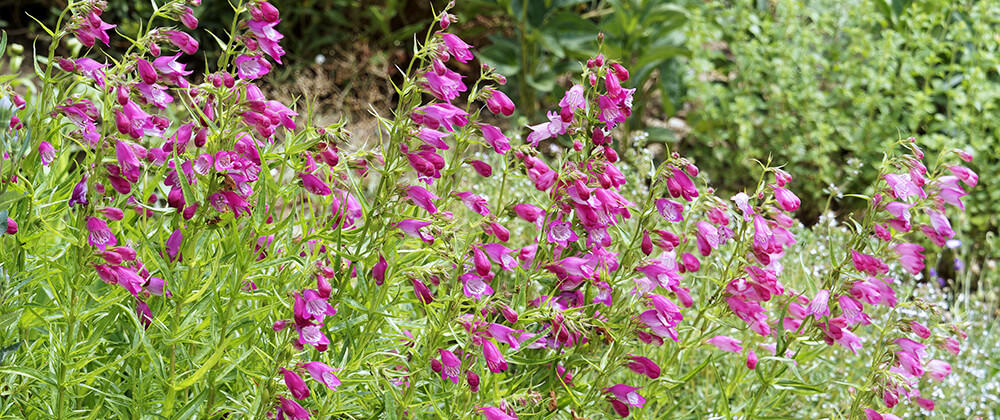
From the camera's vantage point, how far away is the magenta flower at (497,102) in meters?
1.51

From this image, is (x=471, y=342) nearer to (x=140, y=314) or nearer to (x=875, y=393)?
(x=140, y=314)

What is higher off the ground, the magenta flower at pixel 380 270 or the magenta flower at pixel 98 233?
the magenta flower at pixel 98 233

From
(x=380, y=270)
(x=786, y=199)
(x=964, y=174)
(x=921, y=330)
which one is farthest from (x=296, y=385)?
(x=964, y=174)

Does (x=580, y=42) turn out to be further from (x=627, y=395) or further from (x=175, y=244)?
(x=175, y=244)

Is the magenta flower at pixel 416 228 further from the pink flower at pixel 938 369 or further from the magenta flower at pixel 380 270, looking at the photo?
the pink flower at pixel 938 369

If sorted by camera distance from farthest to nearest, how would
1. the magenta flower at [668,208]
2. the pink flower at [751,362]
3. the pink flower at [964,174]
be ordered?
the pink flower at [751,362], the pink flower at [964,174], the magenta flower at [668,208]

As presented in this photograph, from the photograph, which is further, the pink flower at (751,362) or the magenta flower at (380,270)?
the pink flower at (751,362)

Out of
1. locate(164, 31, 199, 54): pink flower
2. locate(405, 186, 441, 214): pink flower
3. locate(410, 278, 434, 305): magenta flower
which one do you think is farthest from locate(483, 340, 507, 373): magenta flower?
locate(164, 31, 199, 54): pink flower

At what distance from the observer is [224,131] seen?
1.46 meters

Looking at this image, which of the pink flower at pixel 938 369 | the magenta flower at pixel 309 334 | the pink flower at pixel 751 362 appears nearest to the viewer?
the magenta flower at pixel 309 334

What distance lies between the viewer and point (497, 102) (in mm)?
1514

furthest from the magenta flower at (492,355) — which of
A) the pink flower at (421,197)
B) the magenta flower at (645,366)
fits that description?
the magenta flower at (645,366)

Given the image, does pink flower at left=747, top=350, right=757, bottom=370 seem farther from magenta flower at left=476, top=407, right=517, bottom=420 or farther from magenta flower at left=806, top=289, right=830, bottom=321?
magenta flower at left=476, top=407, right=517, bottom=420

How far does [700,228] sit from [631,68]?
3.11m
